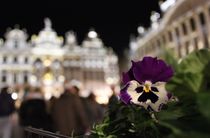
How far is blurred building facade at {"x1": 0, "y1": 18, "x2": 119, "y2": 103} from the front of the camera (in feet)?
233

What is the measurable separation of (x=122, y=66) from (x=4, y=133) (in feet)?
253

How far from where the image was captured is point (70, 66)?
7656cm

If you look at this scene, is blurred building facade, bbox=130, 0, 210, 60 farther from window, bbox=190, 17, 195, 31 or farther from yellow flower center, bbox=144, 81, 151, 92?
yellow flower center, bbox=144, 81, 151, 92

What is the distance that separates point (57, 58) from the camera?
75.3 meters

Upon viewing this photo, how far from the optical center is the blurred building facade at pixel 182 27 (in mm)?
41478

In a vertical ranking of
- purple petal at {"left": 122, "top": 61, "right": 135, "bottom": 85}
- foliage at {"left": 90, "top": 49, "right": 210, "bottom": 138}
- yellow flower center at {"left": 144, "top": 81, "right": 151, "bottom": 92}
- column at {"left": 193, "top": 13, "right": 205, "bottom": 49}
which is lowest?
foliage at {"left": 90, "top": 49, "right": 210, "bottom": 138}

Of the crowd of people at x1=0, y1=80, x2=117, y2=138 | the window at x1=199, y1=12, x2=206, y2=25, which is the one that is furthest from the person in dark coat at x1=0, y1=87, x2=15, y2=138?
the window at x1=199, y1=12, x2=206, y2=25

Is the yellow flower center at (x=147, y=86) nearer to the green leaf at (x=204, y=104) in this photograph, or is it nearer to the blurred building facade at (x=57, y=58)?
the green leaf at (x=204, y=104)

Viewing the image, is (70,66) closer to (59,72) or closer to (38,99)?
(59,72)

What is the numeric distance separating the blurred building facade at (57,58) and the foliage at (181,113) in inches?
2575

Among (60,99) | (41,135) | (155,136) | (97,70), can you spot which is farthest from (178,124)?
(97,70)

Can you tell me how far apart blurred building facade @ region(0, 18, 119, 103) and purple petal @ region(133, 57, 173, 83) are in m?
65.4

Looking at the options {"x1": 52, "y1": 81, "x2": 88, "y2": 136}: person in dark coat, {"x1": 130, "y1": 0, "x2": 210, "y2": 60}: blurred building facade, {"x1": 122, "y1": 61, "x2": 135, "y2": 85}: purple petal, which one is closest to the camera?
{"x1": 122, "y1": 61, "x2": 135, "y2": 85}: purple petal

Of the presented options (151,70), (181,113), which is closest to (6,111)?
(151,70)
